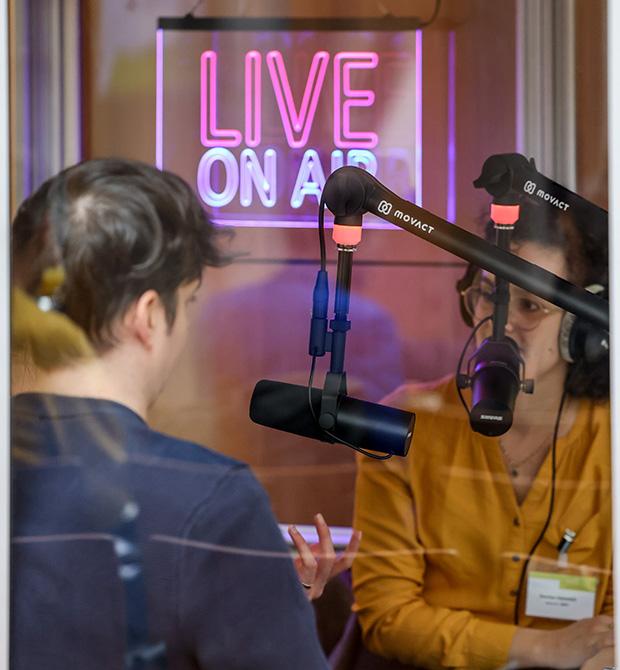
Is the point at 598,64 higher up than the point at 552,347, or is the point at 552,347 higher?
the point at 598,64

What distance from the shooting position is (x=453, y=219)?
1.53 meters

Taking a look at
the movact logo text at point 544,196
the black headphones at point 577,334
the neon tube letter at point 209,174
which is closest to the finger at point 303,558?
the black headphones at point 577,334

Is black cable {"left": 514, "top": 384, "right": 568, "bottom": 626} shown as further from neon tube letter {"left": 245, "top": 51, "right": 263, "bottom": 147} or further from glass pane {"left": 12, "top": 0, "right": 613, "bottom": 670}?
neon tube letter {"left": 245, "top": 51, "right": 263, "bottom": 147}

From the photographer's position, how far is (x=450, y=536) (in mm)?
1574

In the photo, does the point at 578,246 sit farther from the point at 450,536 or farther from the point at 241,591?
the point at 241,591

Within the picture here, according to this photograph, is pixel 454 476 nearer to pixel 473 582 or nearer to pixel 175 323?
pixel 473 582

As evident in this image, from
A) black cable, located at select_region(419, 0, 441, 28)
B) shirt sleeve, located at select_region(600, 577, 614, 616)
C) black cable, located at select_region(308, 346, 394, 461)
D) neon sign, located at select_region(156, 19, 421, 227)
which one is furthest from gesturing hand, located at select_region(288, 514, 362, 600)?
black cable, located at select_region(419, 0, 441, 28)

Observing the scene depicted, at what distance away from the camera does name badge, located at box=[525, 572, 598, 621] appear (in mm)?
1534

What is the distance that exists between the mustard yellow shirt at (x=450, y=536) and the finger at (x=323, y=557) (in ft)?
0.15

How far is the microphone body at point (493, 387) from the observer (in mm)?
1554

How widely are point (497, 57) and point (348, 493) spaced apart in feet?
2.37

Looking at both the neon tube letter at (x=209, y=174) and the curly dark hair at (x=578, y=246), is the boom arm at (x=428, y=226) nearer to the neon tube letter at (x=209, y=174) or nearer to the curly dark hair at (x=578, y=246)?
the curly dark hair at (x=578, y=246)

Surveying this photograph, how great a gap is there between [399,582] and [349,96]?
78cm

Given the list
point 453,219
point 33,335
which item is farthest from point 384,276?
point 33,335
